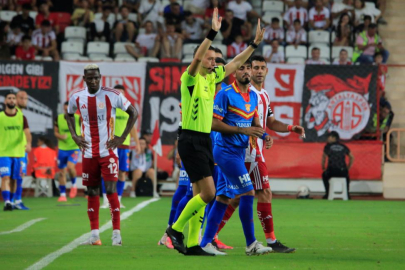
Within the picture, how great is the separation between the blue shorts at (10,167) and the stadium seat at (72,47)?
6925 mm

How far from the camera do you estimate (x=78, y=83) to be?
20.5m

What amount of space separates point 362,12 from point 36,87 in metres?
10.2

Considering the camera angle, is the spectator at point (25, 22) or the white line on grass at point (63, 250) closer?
the white line on grass at point (63, 250)

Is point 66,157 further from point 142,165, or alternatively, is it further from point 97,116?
point 97,116

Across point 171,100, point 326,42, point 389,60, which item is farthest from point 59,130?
point 389,60

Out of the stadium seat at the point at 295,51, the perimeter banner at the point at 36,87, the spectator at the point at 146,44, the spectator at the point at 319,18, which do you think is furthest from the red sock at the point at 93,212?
the spectator at the point at 319,18

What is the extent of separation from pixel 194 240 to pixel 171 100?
39.8 feet

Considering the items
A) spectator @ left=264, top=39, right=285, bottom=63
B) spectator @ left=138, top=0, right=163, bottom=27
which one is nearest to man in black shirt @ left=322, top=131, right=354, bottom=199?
spectator @ left=264, top=39, right=285, bottom=63

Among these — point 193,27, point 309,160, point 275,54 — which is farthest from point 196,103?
point 193,27

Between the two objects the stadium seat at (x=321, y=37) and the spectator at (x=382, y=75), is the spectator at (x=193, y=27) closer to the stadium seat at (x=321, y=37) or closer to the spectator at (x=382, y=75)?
the stadium seat at (x=321, y=37)

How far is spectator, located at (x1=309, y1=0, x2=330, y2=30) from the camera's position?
76.6ft

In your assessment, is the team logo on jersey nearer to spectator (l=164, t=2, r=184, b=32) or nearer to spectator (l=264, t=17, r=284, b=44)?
spectator (l=264, t=17, r=284, b=44)

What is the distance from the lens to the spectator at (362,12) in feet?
76.4

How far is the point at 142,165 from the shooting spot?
20.3 metres
